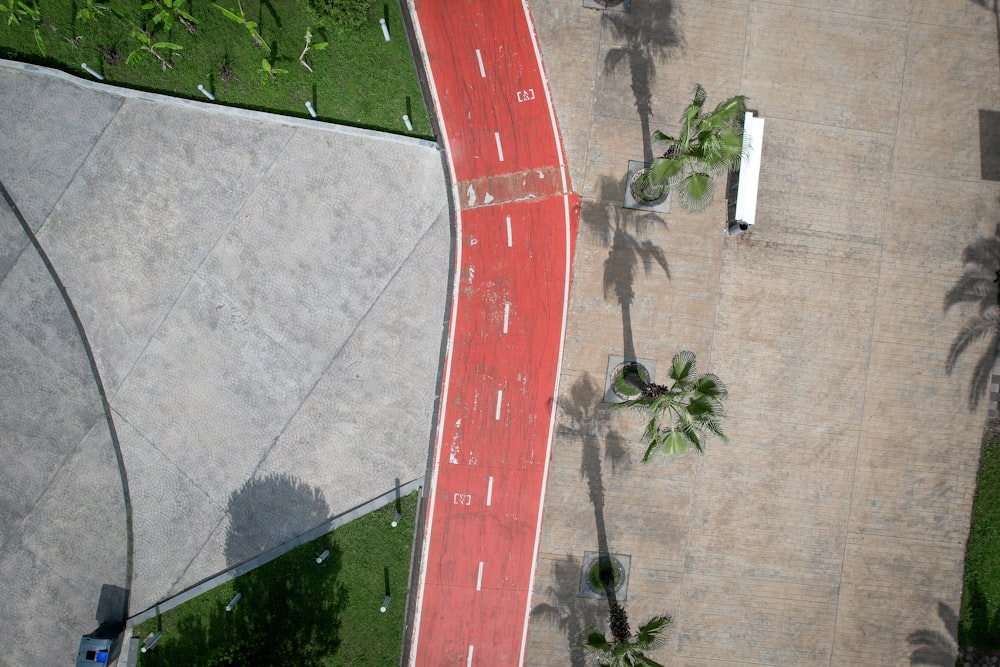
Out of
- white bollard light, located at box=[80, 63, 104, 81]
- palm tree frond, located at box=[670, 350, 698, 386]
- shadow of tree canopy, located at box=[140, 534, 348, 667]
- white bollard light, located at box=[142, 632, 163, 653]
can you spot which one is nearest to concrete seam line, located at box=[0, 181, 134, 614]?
white bollard light, located at box=[142, 632, 163, 653]

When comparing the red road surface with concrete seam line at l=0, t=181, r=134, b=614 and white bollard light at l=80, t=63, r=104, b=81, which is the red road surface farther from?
white bollard light at l=80, t=63, r=104, b=81

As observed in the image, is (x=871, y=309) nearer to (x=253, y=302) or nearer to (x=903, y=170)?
(x=903, y=170)

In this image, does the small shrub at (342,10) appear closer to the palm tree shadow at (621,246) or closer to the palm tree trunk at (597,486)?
the palm tree shadow at (621,246)

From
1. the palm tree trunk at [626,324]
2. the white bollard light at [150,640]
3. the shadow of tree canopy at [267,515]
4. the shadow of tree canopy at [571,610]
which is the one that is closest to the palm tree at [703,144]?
the palm tree trunk at [626,324]

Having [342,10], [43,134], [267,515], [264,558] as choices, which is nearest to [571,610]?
[264,558]

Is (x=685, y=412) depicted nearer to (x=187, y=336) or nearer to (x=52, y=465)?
Result: (x=187, y=336)

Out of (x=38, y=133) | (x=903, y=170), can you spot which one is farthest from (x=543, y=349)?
(x=38, y=133)
